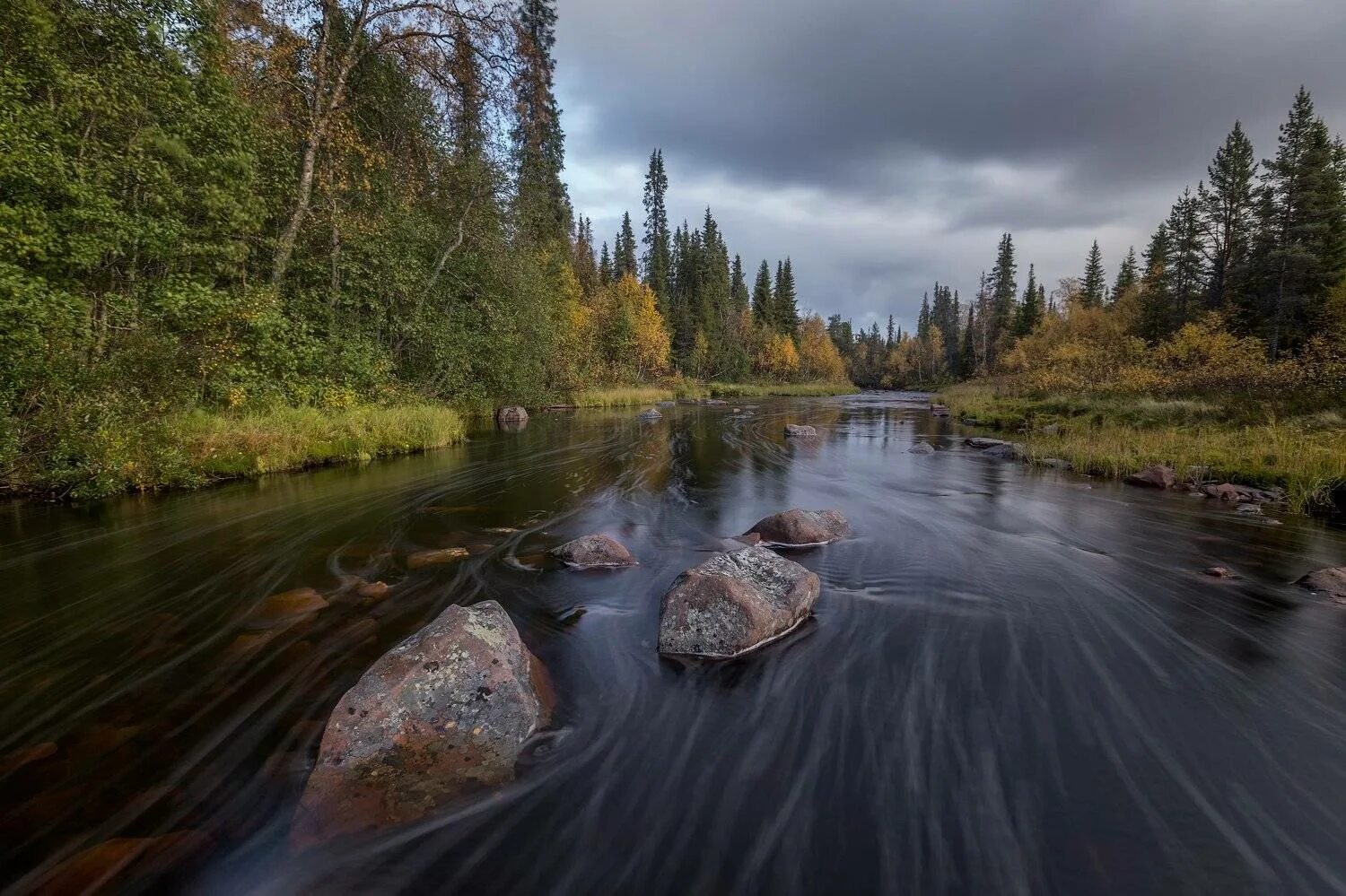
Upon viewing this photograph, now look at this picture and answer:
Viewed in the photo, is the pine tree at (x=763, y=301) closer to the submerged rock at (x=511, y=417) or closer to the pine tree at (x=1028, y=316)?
the pine tree at (x=1028, y=316)

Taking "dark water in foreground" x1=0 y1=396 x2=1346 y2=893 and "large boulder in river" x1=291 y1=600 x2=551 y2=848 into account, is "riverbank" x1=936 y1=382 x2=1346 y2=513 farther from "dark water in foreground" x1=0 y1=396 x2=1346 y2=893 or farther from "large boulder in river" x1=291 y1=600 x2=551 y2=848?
"large boulder in river" x1=291 y1=600 x2=551 y2=848

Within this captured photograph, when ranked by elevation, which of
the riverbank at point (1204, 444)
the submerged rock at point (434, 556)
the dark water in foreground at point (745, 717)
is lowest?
the dark water in foreground at point (745, 717)

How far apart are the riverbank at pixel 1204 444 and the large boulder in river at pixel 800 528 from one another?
8.91m

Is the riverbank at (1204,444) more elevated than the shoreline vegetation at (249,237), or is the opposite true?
the shoreline vegetation at (249,237)

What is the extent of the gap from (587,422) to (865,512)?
18814 mm

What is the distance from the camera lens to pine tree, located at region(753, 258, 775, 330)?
87938 millimetres

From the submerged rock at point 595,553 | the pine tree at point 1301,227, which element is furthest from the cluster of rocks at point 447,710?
the pine tree at point 1301,227

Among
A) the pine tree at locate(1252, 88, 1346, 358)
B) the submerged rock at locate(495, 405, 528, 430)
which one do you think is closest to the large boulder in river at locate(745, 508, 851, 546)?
the submerged rock at locate(495, 405, 528, 430)

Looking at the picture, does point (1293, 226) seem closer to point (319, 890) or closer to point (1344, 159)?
point (1344, 159)

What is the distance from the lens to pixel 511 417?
86.0 feet

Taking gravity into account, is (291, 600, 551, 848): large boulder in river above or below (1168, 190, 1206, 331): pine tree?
below

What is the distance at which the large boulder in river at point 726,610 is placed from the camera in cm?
482

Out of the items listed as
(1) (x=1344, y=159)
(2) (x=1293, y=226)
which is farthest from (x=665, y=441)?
(1) (x=1344, y=159)

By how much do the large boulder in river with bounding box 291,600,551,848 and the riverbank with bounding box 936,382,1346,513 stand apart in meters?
13.9
